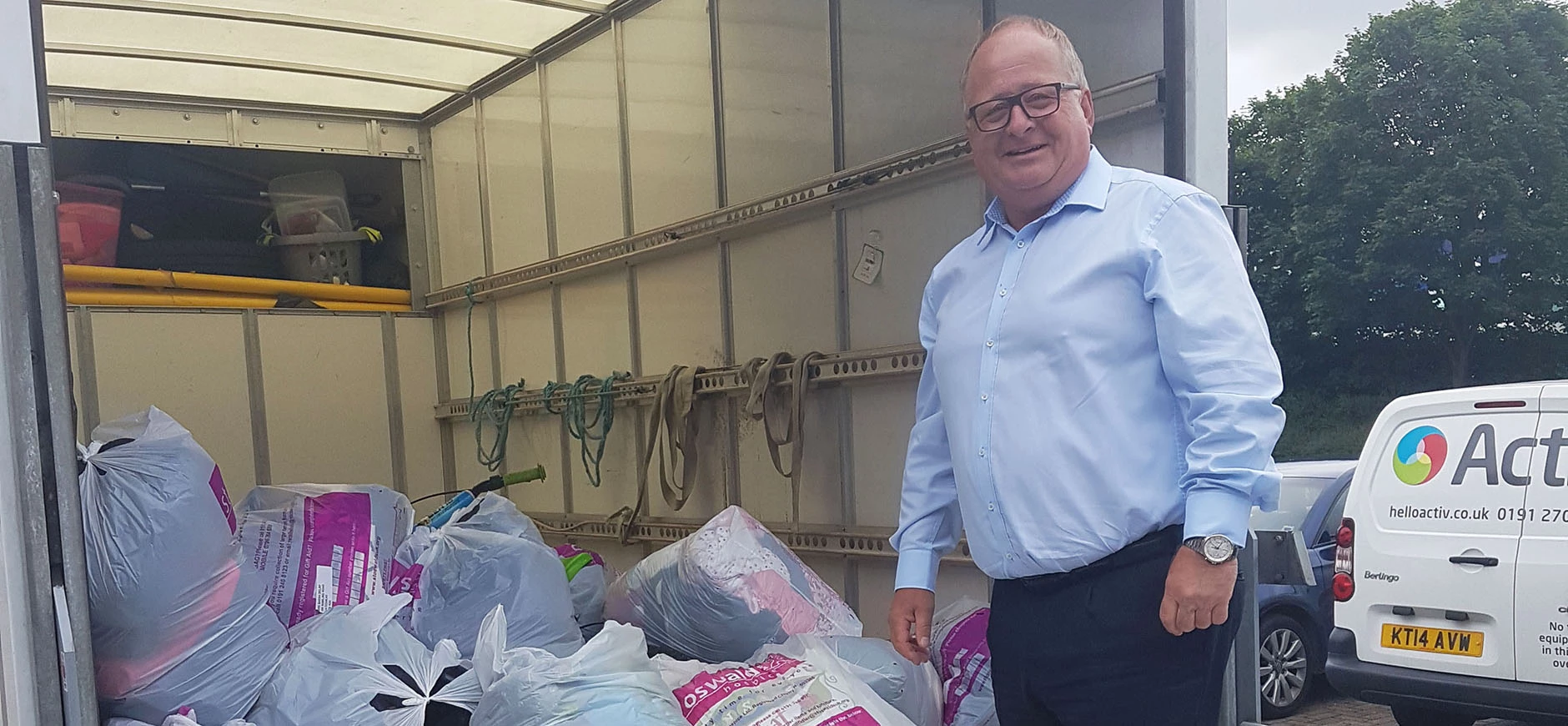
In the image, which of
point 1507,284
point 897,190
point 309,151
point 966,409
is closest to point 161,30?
point 309,151

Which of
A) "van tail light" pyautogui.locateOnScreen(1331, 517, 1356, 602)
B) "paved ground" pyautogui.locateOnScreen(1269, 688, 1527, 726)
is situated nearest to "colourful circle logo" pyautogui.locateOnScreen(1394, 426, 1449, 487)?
"van tail light" pyautogui.locateOnScreen(1331, 517, 1356, 602)

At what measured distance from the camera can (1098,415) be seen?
58.3 inches

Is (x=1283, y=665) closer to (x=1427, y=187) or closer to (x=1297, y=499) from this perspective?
(x=1297, y=499)

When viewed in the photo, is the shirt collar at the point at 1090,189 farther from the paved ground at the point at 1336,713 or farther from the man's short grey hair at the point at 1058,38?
the paved ground at the point at 1336,713

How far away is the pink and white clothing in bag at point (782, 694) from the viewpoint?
6.70 feet

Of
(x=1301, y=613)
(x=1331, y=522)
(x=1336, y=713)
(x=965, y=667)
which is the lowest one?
(x=1336, y=713)

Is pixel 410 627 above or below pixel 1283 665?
above

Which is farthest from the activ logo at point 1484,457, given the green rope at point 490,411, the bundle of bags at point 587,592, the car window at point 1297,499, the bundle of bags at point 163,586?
the bundle of bags at point 163,586

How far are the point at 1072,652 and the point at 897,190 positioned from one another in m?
1.69

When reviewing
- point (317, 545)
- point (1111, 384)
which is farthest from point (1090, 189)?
point (317, 545)

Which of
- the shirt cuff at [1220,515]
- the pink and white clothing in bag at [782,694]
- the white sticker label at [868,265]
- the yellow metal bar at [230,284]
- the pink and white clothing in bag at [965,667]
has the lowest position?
the pink and white clothing in bag at [965,667]

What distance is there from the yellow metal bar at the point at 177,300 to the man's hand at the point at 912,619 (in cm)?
425

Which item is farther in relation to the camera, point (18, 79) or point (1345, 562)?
point (1345, 562)

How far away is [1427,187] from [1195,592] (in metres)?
17.3
